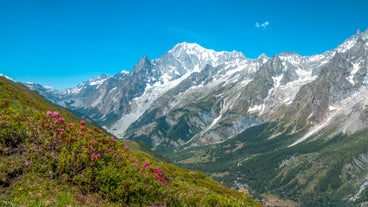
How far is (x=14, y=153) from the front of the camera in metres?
18.9

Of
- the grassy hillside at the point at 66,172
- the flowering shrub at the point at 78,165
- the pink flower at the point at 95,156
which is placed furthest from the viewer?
the pink flower at the point at 95,156

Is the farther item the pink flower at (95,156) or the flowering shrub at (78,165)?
the pink flower at (95,156)

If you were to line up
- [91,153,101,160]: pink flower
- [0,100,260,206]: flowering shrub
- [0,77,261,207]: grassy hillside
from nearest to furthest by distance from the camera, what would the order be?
1. [0,77,261,207]: grassy hillside
2. [0,100,260,206]: flowering shrub
3. [91,153,101,160]: pink flower

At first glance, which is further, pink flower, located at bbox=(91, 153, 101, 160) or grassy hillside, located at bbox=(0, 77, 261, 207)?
pink flower, located at bbox=(91, 153, 101, 160)

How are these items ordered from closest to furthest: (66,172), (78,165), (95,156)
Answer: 1. (66,172)
2. (78,165)
3. (95,156)

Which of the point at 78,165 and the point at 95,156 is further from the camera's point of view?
the point at 95,156

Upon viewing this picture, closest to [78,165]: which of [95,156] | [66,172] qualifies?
[66,172]

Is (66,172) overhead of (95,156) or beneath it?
beneath

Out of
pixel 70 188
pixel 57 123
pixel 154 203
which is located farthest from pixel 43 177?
pixel 154 203

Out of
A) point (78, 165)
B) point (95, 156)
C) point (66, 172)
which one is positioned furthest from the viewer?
point (95, 156)

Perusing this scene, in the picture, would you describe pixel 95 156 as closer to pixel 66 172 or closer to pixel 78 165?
pixel 78 165

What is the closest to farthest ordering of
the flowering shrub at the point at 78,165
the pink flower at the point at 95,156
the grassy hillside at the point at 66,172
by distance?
the grassy hillside at the point at 66,172 < the flowering shrub at the point at 78,165 < the pink flower at the point at 95,156

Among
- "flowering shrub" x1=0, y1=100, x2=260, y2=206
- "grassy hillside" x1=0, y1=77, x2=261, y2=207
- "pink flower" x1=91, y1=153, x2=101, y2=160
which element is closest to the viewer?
"grassy hillside" x1=0, y1=77, x2=261, y2=207

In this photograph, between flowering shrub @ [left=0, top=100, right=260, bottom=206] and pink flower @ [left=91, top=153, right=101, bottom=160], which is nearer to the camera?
flowering shrub @ [left=0, top=100, right=260, bottom=206]
